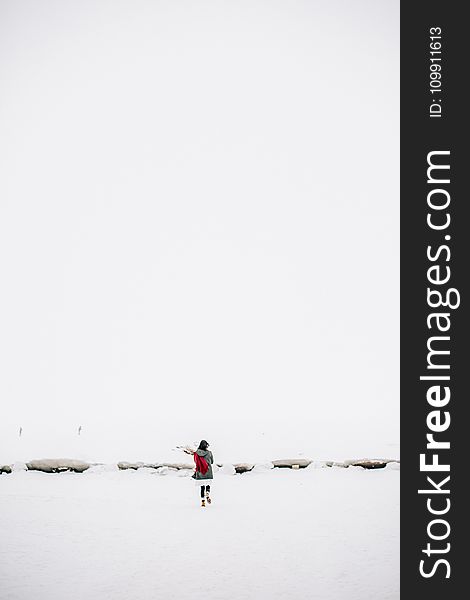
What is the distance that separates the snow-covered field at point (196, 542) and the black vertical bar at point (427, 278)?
5.73 ft

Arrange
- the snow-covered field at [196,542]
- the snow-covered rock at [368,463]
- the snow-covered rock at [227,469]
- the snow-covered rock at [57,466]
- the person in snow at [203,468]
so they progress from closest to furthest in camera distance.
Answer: the snow-covered field at [196,542]
the person in snow at [203,468]
the snow-covered rock at [57,466]
the snow-covered rock at [227,469]
the snow-covered rock at [368,463]

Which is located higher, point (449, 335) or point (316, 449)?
point (449, 335)

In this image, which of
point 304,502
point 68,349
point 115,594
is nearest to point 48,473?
point 304,502

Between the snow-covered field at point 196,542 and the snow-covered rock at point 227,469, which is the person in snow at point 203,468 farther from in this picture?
the snow-covered rock at point 227,469

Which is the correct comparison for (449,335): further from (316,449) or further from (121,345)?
(121,345)

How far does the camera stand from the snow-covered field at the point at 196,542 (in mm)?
7766

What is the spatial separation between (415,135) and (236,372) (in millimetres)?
90577

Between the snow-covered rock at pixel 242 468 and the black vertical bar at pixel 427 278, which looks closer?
the black vertical bar at pixel 427 278

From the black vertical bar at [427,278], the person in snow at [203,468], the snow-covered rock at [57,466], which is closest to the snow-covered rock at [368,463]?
the person in snow at [203,468]

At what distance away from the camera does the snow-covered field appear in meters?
7.77

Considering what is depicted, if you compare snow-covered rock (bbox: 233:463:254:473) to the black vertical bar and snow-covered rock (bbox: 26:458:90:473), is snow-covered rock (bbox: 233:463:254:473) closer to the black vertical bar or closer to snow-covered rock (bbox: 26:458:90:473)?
snow-covered rock (bbox: 26:458:90:473)

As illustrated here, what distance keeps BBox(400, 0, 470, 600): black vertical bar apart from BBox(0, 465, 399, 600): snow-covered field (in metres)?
1.75

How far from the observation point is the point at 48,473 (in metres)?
20.8

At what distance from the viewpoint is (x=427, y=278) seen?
6.77 meters
